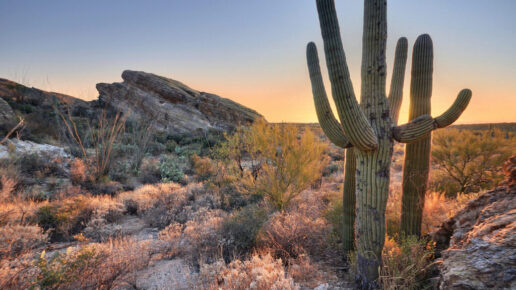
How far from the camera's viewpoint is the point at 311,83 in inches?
136

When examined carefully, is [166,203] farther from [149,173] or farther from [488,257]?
[488,257]

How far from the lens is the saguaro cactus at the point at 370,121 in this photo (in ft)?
8.80

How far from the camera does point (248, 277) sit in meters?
2.82

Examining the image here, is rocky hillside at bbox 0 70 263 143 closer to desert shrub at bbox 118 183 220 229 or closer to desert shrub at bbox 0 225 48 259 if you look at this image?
desert shrub at bbox 118 183 220 229

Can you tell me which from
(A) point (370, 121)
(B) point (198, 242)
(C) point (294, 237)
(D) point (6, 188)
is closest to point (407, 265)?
(C) point (294, 237)

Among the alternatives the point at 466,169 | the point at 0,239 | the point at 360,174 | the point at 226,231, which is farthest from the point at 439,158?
the point at 0,239

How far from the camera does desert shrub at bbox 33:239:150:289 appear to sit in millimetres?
2492

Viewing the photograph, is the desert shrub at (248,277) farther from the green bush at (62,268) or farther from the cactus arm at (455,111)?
the cactus arm at (455,111)

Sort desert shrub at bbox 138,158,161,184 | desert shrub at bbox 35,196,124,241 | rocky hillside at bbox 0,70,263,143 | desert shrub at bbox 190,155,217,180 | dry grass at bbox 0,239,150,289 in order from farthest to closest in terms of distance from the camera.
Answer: rocky hillside at bbox 0,70,263,143, desert shrub at bbox 190,155,217,180, desert shrub at bbox 138,158,161,184, desert shrub at bbox 35,196,124,241, dry grass at bbox 0,239,150,289

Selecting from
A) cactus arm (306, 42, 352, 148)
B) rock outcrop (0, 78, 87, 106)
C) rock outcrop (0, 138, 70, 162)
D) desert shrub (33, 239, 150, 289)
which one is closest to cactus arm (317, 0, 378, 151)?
cactus arm (306, 42, 352, 148)

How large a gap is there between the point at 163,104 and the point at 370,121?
24.1m

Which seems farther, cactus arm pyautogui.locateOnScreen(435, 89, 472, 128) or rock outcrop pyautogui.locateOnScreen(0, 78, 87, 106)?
rock outcrop pyautogui.locateOnScreen(0, 78, 87, 106)

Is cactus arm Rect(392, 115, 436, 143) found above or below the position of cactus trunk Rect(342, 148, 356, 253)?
above

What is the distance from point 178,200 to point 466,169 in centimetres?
916
